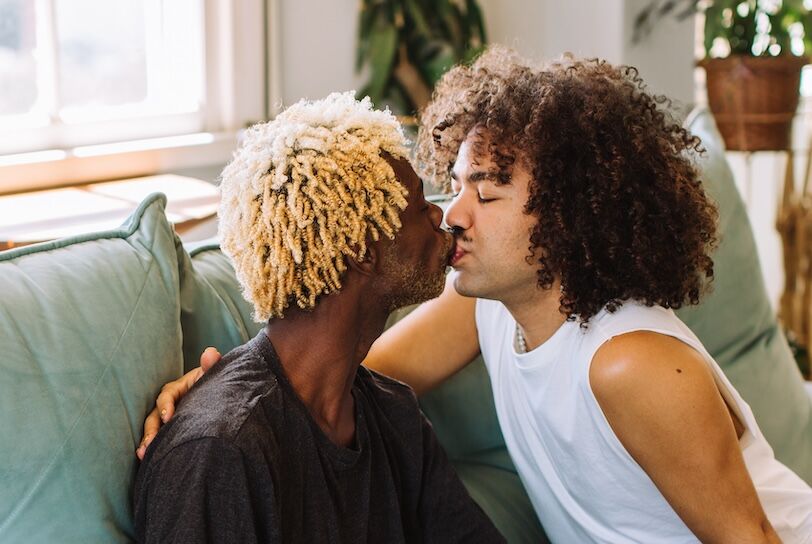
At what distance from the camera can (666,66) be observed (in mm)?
3467

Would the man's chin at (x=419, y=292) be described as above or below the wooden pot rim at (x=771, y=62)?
below

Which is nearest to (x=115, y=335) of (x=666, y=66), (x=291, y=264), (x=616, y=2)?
(x=291, y=264)

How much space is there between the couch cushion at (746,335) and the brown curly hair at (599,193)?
620mm

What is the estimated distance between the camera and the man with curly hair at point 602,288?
1.35 metres

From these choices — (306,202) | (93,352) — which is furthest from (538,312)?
(93,352)

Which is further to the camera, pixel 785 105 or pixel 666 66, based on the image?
pixel 666 66

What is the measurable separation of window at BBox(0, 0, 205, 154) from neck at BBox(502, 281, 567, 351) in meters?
1.34

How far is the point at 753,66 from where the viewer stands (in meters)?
3.14

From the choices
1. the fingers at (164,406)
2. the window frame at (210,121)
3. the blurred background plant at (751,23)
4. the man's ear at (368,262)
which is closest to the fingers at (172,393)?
the fingers at (164,406)

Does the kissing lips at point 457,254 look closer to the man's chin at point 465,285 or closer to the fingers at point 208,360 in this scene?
the man's chin at point 465,285

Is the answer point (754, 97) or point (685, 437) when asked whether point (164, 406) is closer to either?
point (685, 437)

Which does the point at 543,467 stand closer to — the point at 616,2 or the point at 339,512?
the point at 339,512

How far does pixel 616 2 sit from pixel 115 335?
232cm

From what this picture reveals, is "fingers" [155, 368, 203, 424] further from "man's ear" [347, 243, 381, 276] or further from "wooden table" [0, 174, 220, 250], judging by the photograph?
"wooden table" [0, 174, 220, 250]
